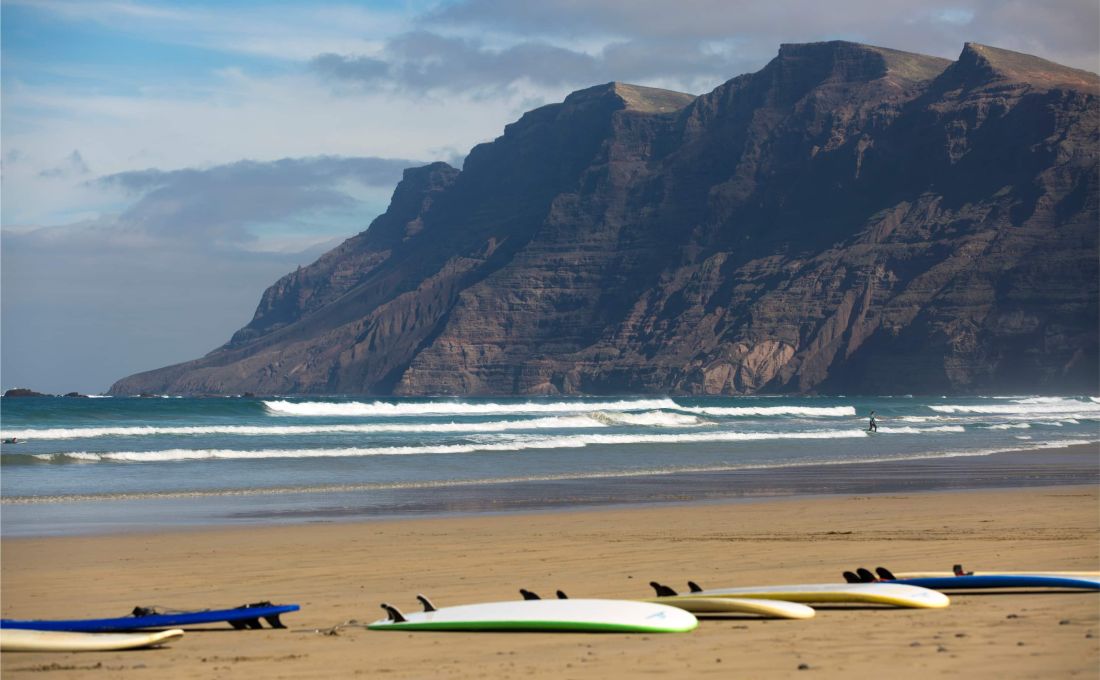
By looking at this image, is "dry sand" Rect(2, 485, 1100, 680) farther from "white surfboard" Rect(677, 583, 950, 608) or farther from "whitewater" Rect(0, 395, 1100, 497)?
"whitewater" Rect(0, 395, 1100, 497)

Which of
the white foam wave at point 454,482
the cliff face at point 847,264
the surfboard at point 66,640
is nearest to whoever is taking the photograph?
the surfboard at point 66,640

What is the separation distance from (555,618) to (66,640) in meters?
3.04

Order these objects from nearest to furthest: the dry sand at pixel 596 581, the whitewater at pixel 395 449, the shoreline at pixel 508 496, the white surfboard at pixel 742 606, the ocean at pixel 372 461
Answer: the dry sand at pixel 596 581 < the white surfboard at pixel 742 606 < the shoreline at pixel 508 496 < the ocean at pixel 372 461 < the whitewater at pixel 395 449

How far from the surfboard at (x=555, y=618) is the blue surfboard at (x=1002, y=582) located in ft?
7.28

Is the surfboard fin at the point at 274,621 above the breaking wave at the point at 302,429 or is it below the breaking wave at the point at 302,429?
above

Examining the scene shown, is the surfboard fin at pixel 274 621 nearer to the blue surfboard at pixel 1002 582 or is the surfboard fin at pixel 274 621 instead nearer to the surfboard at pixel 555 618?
the surfboard at pixel 555 618

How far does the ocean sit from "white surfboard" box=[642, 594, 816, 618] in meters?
9.32

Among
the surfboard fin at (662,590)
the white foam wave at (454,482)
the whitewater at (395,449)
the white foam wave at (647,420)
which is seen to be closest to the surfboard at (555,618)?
the surfboard fin at (662,590)

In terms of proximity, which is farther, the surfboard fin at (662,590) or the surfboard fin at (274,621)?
the surfboard fin at (662,590)

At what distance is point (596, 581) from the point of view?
10.9m

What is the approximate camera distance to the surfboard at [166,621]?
8.34 meters

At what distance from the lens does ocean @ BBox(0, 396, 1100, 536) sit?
1895cm

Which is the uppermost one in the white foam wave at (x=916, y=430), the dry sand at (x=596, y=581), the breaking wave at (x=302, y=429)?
the dry sand at (x=596, y=581)

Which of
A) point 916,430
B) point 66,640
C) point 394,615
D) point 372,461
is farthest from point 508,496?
point 916,430
